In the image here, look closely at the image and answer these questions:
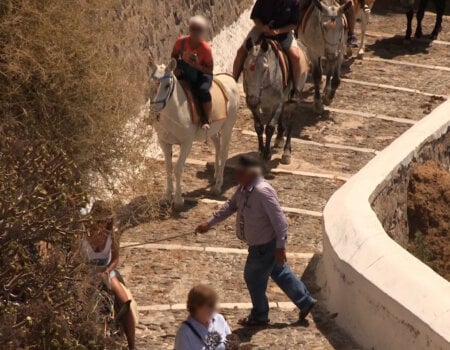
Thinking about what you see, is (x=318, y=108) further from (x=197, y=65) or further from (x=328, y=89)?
(x=197, y=65)

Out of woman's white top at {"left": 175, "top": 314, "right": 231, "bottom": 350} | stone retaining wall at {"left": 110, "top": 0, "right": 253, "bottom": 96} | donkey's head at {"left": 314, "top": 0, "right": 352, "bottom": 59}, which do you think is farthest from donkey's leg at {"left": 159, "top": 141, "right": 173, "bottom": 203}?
woman's white top at {"left": 175, "top": 314, "right": 231, "bottom": 350}

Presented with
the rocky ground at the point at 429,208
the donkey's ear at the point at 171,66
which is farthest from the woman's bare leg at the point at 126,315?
the rocky ground at the point at 429,208

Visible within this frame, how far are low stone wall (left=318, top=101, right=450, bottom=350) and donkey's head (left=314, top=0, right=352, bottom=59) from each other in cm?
539

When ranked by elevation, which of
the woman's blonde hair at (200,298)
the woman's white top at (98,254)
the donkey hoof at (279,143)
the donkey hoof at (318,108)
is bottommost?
the donkey hoof at (318,108)

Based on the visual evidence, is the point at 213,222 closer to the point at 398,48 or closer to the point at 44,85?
the point at 44,85

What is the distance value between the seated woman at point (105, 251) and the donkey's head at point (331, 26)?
9.37m

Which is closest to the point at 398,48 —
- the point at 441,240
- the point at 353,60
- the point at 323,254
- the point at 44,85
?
the point at 353,60

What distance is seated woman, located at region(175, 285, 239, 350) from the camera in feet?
27.7

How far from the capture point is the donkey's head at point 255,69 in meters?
15.5

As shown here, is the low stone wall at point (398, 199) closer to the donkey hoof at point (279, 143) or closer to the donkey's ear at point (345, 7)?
the donkey hoof at point (279, 143)

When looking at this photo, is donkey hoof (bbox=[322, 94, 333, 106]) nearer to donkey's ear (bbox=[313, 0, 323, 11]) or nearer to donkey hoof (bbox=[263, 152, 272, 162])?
donkey's ear (bbox=[313, 0, 323, 11])

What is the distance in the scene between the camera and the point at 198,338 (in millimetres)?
8469

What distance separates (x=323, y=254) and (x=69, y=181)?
12.0 ft

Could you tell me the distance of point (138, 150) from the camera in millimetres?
12211
